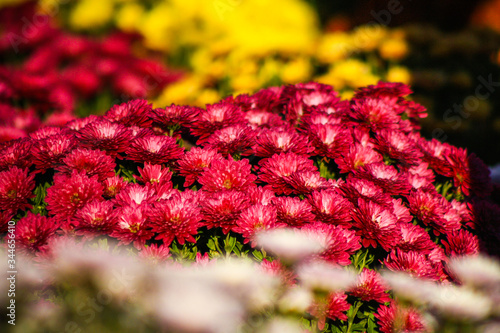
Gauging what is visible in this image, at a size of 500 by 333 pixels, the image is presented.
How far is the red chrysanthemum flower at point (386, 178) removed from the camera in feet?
4.07

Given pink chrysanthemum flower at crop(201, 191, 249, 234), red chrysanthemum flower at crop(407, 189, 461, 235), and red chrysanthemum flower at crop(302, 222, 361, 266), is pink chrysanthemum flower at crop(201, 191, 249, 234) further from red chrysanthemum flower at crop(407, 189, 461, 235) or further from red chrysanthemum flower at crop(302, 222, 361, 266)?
red chrysanthemum flower at crop(407, 189, 461, 235)

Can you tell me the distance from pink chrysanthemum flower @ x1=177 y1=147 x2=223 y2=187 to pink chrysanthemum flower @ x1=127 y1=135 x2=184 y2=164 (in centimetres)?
3

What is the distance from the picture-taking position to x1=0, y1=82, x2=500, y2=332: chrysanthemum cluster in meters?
1.05

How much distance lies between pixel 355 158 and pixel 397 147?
19 cm

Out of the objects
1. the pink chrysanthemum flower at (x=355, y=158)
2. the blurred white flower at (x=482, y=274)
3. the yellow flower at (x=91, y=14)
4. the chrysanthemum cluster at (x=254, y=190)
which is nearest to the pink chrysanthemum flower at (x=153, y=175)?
the chrysanthemum cluster at (x=254, y=190)

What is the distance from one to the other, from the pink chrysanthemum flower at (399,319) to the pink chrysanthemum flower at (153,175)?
2.35ft

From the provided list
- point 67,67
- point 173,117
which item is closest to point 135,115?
point 173,117

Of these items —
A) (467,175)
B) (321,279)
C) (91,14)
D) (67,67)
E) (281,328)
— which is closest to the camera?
(281,328)

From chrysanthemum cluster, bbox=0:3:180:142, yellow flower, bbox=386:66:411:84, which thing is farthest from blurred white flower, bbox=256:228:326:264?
yellow flower, bbox=386:66:411:84

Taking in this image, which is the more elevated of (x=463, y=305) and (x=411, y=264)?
(x=411, y=264)

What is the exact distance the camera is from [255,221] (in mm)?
1060

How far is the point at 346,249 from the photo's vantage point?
1052 millimetres

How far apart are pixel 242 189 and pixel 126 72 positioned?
2.41m

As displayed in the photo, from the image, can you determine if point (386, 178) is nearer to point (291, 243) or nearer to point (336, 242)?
point (336, 242)
